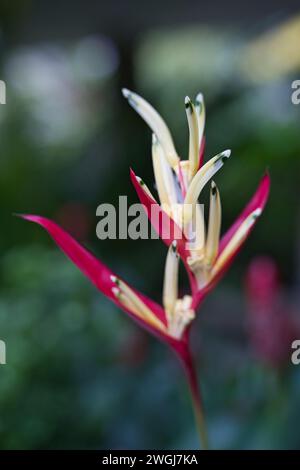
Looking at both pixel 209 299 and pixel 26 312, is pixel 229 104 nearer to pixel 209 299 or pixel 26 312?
pixel 209 299

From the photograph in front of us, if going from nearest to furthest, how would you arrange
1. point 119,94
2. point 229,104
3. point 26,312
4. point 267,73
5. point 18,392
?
1. point 18,392
2. point 26,312
3. point 267,73
4. point 229,104
5. point 119,94

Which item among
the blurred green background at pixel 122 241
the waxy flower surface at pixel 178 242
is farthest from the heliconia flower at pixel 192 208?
the blurred green background at pixel 122 241

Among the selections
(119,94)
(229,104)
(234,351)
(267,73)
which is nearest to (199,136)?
(234,351)

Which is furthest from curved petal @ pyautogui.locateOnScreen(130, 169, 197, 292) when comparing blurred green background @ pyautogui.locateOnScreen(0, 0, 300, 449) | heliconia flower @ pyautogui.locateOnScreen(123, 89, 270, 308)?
blurred green background @ pyautogui.locateOnScreen(0, 0, 300, 449)

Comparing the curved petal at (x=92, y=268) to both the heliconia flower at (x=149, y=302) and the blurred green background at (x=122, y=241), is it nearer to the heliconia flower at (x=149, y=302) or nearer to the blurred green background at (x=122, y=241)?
the heliconia flower at (x=149, y=302)

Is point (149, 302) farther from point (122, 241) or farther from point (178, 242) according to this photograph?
point (122, 241)

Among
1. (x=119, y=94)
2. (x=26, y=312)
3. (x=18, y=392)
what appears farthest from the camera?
(x=119, y=94)
